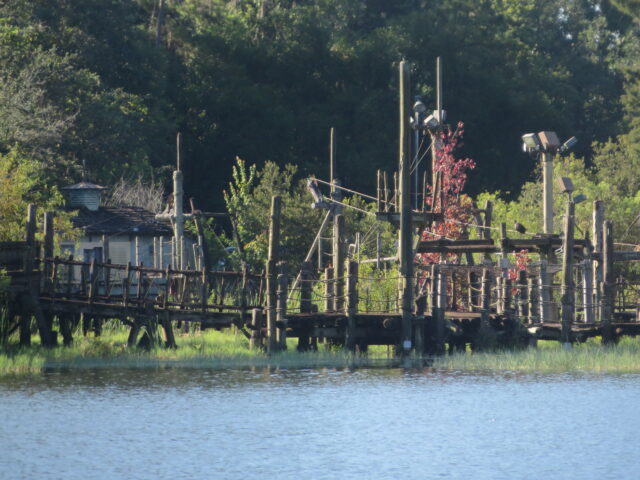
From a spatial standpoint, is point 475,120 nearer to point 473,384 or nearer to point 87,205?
point 87,205

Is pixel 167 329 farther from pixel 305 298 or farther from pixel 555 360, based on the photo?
pixel 555 360

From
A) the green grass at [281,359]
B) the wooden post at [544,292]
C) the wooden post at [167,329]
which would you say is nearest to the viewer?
the green grass at [281,359]

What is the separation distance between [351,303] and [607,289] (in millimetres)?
7361

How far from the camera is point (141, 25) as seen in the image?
76.9 m

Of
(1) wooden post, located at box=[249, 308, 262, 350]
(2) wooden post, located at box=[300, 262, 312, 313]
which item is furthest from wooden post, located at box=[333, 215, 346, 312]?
(1) wooden post, located at box=[249, 308, 262, 350]

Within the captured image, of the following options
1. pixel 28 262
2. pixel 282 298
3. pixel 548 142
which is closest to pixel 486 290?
pixel 282 298

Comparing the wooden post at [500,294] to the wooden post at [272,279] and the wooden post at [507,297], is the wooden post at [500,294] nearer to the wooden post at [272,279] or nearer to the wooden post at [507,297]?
the wooden post at [507,297]

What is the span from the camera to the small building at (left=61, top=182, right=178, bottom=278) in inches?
2349

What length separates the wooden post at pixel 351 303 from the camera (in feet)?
132

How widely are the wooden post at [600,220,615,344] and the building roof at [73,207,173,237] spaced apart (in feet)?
81.4

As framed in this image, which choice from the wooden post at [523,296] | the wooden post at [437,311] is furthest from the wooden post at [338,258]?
the wooden post at [523,296]

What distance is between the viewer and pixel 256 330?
4059 centimetres

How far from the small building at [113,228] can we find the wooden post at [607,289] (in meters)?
22.6

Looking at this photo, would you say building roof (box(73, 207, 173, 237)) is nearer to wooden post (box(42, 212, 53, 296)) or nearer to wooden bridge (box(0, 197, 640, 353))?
wooden bridge (box(0, 197, 640, 353))
